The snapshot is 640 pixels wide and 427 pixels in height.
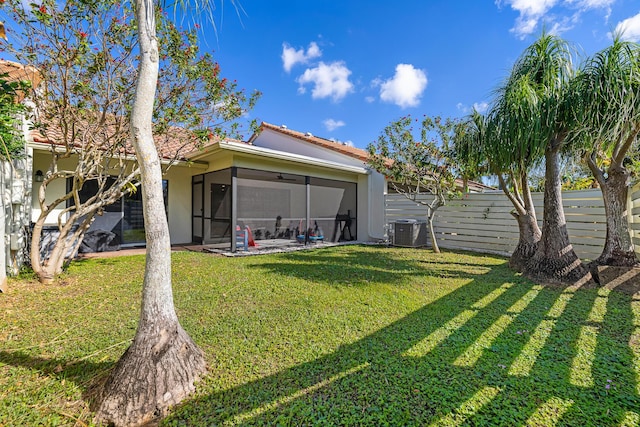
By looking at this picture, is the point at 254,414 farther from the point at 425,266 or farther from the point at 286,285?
the point at 425,266

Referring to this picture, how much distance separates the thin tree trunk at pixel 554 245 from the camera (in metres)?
5.54

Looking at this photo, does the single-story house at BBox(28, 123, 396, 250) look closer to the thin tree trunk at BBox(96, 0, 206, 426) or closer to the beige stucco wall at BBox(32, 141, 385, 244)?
the beige stucco wall at BBox(32, 141, 385, 244)

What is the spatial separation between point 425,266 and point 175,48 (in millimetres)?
7251

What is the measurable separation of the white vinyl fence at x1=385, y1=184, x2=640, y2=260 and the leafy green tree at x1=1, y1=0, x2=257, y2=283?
778 cm

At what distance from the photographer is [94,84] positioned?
544 cm

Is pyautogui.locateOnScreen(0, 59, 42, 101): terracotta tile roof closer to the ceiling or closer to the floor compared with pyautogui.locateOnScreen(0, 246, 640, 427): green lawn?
closer to the ceiling

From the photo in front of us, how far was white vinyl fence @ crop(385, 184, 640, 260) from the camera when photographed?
7399mm

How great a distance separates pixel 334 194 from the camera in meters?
12.3

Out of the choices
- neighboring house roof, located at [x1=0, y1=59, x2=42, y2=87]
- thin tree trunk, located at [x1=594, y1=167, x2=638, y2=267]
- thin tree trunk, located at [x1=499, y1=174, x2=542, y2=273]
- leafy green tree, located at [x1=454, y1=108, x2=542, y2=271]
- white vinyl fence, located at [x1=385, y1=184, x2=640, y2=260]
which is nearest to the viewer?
neighboring house roof, located at [x1=0, y1=59, x2=42, y2=87]

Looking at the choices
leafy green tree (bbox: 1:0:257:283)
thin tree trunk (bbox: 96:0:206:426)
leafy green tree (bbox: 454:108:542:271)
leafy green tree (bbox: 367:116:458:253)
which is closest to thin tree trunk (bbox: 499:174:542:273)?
leafy green tree (bbox: 454:108:542:271)

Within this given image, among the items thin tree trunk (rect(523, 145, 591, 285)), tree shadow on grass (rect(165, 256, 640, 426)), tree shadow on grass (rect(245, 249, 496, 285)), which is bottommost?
tree shadow on grass (rect(165, 256, 640, 426))

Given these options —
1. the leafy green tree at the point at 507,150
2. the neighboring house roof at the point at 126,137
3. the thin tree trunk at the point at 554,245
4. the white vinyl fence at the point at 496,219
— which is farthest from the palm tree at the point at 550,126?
the neighboring house roof at the point at 126,137

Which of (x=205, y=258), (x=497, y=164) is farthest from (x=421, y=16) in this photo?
(x=205, y=258)

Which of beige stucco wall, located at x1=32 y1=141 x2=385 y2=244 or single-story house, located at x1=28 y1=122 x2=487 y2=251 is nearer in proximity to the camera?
beige stucco wall, located at x1=32 y1=141 x2=385 y2=244
